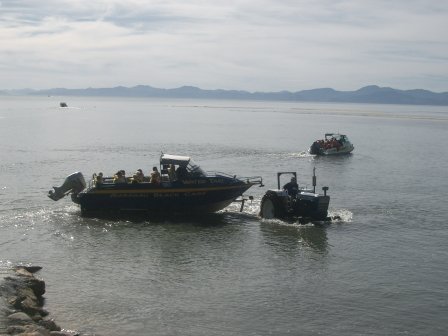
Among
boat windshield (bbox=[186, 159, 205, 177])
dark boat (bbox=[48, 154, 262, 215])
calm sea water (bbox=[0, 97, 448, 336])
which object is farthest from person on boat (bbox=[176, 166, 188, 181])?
calm sea water (bbox=[0, 97, 448, 336])

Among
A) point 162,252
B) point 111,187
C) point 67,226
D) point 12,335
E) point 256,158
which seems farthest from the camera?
point 256,158

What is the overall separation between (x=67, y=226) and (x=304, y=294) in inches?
→ 562

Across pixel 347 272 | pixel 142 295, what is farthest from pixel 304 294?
pixel 142 295

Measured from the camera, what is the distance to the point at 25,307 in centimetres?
1762

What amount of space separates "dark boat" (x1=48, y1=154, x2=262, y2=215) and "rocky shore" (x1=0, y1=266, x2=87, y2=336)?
11.3 metres

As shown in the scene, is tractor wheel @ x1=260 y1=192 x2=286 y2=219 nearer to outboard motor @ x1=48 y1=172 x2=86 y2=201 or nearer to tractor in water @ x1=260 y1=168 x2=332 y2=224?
tractor in water @ x1=260 y1=168 x2=332 y2=224

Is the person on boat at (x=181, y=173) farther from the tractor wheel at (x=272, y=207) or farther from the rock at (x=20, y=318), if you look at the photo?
the rock at (x=20, y=318)

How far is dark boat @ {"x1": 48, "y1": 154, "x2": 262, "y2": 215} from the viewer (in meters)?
32.5

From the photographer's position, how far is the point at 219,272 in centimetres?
2305

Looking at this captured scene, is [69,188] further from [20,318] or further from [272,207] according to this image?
[20,318]

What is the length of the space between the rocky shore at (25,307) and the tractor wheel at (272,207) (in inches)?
547

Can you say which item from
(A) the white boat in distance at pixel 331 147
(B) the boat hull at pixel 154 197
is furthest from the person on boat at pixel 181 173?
(A) the white boat in distance at pixel 331 147

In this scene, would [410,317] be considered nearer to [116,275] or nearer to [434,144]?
[116,275]

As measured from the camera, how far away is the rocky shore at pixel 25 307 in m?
15.7
